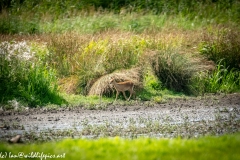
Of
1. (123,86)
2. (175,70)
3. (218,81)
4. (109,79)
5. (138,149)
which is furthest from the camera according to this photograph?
(218,81)

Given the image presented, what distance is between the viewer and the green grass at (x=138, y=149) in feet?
25.6

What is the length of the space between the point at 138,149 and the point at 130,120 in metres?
3.92

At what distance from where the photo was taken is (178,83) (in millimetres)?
16703

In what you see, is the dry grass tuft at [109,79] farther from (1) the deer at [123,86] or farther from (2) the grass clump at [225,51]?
(2) the grass clump at [225,51]

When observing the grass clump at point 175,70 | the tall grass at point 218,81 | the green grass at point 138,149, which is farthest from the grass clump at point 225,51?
the green grass at point 138,149

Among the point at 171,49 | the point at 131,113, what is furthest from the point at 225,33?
the point at 131,113

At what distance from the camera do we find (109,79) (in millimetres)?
15359

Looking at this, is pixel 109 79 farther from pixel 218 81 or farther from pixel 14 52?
pixel 218 81

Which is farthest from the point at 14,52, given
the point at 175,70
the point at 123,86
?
the point at 175,70

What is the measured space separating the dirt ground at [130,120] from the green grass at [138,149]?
1547 millimetres

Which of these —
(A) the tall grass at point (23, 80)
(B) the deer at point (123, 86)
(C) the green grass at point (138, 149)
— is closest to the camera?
(C) the green grass at point (138, 149)

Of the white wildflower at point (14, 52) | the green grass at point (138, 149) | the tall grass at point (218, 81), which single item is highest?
the green grass at point (138, 149)

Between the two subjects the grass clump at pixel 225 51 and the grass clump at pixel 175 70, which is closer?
the grass clump at pixel 175 70

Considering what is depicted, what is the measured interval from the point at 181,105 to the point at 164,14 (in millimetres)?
13095
